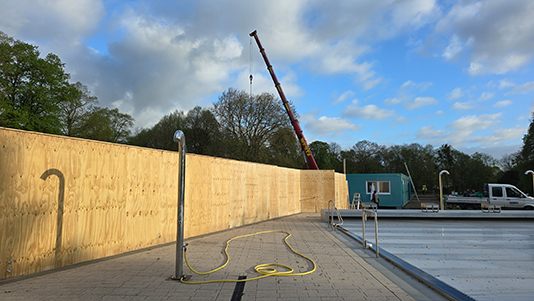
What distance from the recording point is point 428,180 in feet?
170

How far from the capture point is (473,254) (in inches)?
300

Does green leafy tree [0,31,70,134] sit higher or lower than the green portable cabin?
higher

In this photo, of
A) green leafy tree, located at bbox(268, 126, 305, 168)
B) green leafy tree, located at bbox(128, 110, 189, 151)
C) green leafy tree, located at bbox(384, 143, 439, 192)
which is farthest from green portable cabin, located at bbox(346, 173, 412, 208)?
green leafy tree, located at bbox(384, 143, 439, 192)

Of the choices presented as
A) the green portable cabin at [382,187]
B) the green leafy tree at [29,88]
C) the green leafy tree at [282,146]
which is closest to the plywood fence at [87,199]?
the green portable cabin at [382,187]

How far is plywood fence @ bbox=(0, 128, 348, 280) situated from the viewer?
202 inches

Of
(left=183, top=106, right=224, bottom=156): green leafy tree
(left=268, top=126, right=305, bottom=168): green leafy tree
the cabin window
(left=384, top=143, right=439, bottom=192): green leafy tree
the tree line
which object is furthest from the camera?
(left=384, top=143, right=439, bottom=192): green leafy tree

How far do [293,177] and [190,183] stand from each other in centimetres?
915

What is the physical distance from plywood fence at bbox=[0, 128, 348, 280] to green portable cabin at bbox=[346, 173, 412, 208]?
17887 mm

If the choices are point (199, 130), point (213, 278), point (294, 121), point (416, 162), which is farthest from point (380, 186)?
point (416, 162)

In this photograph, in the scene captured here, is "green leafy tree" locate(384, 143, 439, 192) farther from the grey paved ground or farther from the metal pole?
the metal pole

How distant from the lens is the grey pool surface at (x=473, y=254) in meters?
5.03

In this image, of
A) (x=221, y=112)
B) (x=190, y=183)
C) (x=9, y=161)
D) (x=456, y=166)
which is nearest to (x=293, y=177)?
(x=190, y=183)

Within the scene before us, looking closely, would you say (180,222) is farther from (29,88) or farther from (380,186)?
(29,88)

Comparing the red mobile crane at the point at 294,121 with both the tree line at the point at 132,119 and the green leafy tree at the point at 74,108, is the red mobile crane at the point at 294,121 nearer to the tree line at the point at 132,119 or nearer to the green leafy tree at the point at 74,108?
the tree line at the point at 132,119
